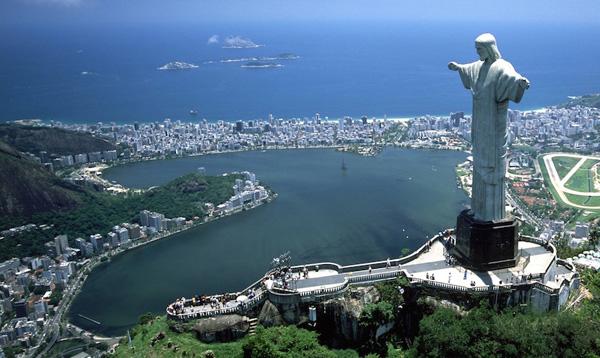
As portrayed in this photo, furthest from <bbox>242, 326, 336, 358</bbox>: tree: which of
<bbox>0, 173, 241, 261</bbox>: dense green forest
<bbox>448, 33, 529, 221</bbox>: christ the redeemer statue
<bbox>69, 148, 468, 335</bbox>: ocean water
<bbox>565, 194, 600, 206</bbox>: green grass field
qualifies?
<bbox>565, 194, 600, 206</bbox>: green grass field

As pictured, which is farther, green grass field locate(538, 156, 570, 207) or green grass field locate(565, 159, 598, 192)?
green grass field locate(565, 159, 598, 192)

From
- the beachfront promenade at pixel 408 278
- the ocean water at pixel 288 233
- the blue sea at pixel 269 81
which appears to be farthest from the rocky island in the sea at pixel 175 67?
the beachfront promenade at pixel 408 278

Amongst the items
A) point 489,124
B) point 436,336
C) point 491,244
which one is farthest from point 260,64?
point 436,336

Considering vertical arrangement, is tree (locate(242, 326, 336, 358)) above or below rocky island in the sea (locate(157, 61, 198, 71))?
below

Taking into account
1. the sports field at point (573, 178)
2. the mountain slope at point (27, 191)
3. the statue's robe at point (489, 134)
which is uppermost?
the statue's robe at point (489, 134)

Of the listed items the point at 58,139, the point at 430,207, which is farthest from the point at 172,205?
the point at 58,139

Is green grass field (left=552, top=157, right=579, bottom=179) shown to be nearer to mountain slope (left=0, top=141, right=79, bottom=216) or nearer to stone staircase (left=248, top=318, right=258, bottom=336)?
stone staircase (left=248, top=318, right=258, bottom=336)

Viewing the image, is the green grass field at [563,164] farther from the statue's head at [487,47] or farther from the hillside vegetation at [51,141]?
the hillside vegetation at [51,141]
